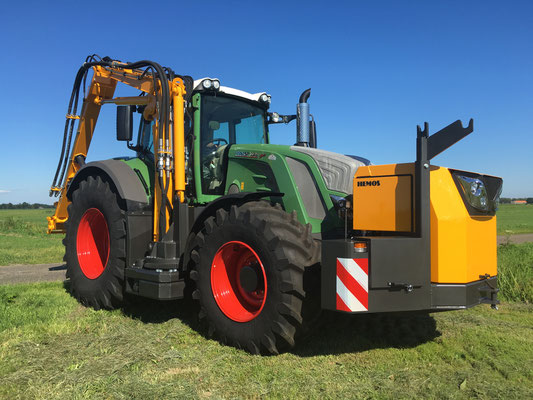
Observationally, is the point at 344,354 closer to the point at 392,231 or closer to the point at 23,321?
the point at 392,231

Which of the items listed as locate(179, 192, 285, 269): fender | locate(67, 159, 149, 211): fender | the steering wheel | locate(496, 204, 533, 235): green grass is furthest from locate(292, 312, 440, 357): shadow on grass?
locate(496, 204, 533, 235): green grass

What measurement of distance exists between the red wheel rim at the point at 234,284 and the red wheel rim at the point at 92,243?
248cm

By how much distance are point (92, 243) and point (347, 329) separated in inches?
150

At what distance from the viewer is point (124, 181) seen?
580cm

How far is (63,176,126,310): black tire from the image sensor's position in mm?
5523

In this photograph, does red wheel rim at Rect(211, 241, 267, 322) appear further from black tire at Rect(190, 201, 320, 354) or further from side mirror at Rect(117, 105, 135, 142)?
side mirror at Rect(117, 105, 135, 142)

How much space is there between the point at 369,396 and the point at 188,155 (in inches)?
136

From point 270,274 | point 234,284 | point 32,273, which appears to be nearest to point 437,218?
point 270,274

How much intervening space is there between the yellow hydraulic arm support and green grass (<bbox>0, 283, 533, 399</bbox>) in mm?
1464

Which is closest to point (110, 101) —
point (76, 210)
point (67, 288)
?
point (76, 210)

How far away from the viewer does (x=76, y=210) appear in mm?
6391

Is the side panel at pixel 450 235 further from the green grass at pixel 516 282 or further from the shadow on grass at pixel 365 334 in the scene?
the green grass at pixel 516 282

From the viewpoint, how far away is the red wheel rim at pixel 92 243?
6.32 metres

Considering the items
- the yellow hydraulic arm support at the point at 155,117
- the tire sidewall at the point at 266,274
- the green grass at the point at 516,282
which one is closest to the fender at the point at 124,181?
the yellow hydraulic arm support at the point at 155,117
